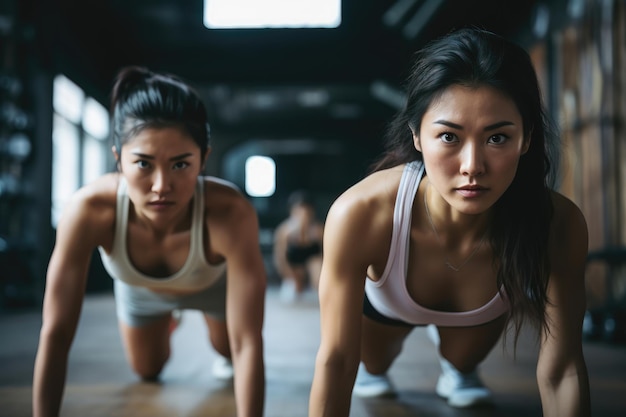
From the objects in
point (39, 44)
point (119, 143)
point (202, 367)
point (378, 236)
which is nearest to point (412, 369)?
point (202, 367)

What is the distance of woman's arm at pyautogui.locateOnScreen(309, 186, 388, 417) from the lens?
41.1 inches

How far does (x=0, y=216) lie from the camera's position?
4.36 metres

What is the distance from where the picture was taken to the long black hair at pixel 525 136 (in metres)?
0.99

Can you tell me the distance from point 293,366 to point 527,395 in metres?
0.87

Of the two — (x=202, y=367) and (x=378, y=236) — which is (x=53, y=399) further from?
(x=202, y=367)

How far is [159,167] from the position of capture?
1256mm

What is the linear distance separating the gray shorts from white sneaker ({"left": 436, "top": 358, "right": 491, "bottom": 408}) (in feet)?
2.33

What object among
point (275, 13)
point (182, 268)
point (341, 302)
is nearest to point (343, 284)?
point (341, 302)

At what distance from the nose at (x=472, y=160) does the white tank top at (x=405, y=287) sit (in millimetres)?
187

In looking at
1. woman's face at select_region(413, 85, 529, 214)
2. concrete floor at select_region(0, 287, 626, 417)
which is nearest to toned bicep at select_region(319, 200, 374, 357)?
woman's face at select_region(413, 85, 529, 214)

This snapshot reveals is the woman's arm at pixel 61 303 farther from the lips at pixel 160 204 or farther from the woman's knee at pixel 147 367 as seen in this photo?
the woman's knee at pixel 147 367

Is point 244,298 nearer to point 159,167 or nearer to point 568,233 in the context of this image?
A: point 159,167

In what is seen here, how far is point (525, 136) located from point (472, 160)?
14cm

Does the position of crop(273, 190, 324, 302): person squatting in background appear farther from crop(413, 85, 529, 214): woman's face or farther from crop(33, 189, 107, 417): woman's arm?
crop(413, 85, 529, 214): woman's face
